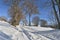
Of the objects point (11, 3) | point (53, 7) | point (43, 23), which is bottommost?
point (43, 23)

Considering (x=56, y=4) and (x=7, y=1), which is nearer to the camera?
(x=56, y=4)

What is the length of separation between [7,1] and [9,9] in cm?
227

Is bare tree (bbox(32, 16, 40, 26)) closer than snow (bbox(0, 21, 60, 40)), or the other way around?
snow (bbox(0, 21, 60, 40))

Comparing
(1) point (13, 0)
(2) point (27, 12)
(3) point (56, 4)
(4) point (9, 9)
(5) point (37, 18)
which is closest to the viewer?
(3) point (56, 4)

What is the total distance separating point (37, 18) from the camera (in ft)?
104

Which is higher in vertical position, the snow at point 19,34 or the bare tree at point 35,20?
the bare tree at point 35,20

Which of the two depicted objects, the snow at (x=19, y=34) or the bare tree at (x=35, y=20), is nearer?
the snow at (x=19, y=34)

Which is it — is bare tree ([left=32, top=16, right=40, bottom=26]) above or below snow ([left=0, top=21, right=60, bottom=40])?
above

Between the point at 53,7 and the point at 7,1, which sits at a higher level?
the point at 7,1

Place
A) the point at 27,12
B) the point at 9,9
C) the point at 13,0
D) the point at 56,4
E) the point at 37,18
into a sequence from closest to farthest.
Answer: the point at 56,4 → the point at 13,0 → the point at 9,9 → the point at 27,12 → the point at 37,18

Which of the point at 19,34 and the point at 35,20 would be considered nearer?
the point at 19,34

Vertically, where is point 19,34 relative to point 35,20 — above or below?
below

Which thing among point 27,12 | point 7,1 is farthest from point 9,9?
point 27,12

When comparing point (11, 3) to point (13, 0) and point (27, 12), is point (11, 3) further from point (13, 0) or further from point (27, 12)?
point (27, 12)
